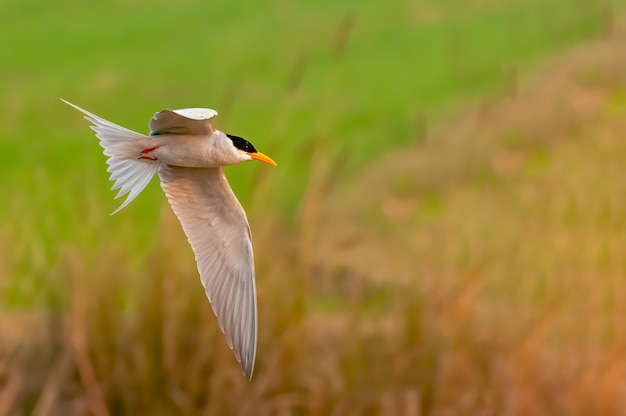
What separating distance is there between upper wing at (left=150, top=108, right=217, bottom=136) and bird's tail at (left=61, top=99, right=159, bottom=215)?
3cm

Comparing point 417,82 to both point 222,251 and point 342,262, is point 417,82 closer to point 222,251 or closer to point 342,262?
point 342,262

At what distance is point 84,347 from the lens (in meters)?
2.38

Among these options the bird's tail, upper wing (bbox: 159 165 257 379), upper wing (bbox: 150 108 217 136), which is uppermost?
upper wing (bbox: 150 108 217 136)

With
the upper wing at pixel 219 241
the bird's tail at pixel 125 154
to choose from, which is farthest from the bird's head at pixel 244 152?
the upper wing at pixel 219 241

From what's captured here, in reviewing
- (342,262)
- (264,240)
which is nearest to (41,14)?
(342,262)

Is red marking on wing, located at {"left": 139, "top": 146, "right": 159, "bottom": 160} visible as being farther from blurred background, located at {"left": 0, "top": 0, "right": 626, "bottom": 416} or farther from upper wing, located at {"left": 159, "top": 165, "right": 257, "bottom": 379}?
blurred background, located at {"left": 0, "top": 0, "right": 626, "bottom": 416}

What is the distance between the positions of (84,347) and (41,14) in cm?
598

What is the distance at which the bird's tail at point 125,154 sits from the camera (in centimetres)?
155

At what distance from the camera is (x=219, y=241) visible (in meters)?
1.89

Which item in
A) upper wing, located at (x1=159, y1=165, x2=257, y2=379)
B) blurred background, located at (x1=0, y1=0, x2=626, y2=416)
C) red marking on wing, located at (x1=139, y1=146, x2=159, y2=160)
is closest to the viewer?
red marking on wing, located at (x1=139, y1=146, x2=159, y2=160)

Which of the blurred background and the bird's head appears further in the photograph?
the blurred background

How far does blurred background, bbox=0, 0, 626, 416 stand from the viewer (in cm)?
250

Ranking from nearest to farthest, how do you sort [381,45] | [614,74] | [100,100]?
[100,100] < [614,74] < [381,45]

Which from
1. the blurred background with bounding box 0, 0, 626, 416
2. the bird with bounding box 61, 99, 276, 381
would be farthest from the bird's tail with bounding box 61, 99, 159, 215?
the blurred background with bounding box 0, 0, 626, 416
